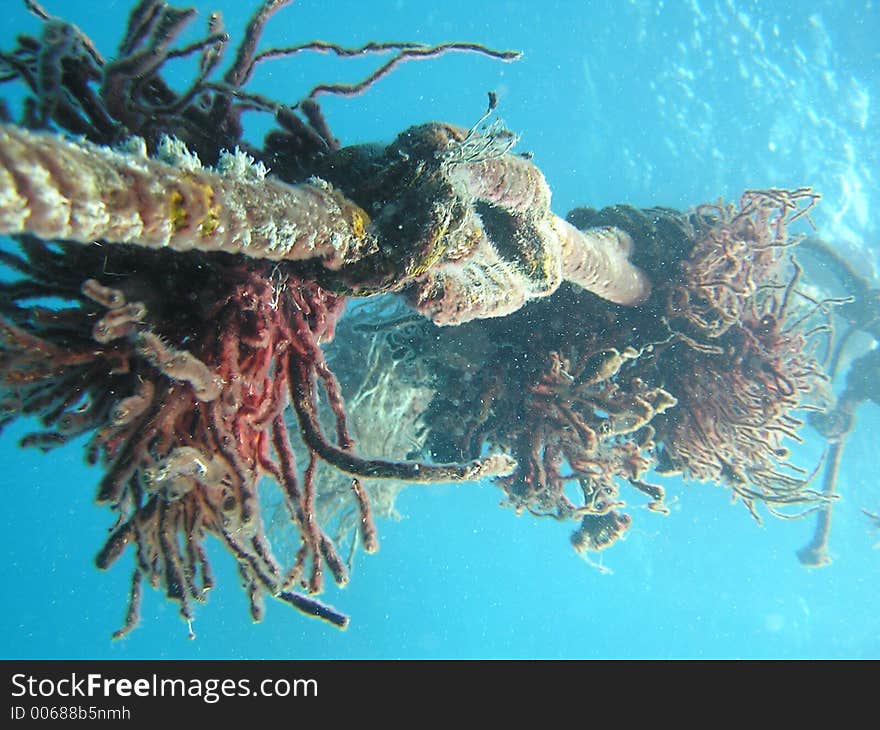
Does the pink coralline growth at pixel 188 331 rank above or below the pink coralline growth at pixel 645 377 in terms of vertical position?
below

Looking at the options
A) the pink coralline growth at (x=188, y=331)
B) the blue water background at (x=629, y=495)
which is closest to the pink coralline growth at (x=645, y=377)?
the blue water background at (x=629, y=495)

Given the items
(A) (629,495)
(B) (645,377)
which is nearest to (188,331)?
(B) (645,377)

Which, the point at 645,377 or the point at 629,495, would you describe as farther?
the point at 629,495

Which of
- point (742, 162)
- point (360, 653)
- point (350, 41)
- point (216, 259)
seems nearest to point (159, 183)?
point (216, 259)

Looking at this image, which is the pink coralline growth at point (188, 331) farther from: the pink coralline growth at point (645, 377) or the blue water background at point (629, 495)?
the pink coralline growth at point (645, 377)

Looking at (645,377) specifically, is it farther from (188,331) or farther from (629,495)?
(629,495)

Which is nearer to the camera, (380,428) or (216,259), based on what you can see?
(216,259)

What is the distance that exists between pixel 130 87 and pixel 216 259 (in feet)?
2.71

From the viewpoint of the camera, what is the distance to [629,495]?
35.0 metres

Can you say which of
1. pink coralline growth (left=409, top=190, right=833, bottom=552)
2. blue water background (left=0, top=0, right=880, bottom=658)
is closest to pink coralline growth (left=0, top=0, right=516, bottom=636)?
blue water background (left=0, top=0, right=880, bottom=658)

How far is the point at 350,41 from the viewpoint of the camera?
38062mm

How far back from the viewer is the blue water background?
869 inches

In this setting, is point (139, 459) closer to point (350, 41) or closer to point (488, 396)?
point (488, 396)

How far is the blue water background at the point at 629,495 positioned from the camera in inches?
869
